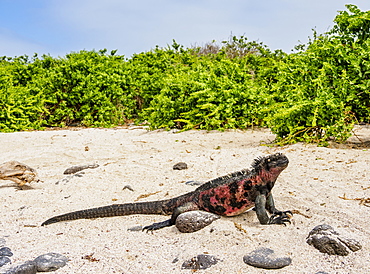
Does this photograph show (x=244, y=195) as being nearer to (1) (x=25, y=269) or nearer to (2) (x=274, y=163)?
(2) (x=274, y=163)

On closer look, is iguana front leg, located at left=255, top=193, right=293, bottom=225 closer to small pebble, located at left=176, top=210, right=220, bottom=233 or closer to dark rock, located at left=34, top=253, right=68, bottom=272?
small pebble, located at left=176, top=210, right=220, bottom=233

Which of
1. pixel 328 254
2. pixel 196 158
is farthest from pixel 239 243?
pixel 196 158

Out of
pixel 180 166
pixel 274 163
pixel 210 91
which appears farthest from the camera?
pixel 210 91

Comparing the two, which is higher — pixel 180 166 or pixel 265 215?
pixel 180 166

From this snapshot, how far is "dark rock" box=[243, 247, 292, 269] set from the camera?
2686 mm

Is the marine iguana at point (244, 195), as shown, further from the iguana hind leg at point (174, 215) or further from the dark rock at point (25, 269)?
the dark rock at point (25, 269)

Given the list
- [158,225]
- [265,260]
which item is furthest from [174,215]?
[265,260]

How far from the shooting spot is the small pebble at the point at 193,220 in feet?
11.2

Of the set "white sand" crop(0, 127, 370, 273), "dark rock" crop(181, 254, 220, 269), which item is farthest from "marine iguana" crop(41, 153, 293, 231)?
"dark rock" crop(181, 254, 220, 269)

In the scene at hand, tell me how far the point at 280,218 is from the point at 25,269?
2133 millimetres

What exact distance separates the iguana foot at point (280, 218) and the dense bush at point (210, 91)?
3.24 meters

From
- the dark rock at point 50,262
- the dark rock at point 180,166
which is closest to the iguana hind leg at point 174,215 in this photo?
the dark rock at point 50,262

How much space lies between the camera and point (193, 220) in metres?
3.44

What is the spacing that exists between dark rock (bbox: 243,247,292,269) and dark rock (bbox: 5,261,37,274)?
1.52m
